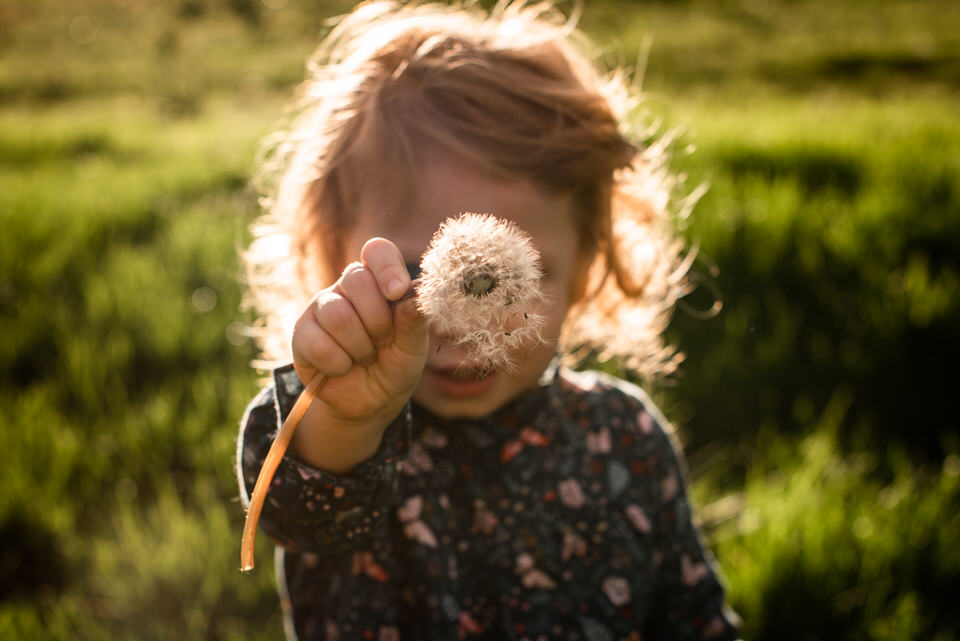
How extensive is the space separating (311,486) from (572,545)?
2.17 ft

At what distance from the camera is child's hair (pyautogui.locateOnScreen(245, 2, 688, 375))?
1239mm

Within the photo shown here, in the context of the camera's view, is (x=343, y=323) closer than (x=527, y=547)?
Yes

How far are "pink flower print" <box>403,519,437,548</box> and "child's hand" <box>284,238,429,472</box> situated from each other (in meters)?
0.51

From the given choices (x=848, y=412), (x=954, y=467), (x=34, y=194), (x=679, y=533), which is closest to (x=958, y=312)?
(x=848, y=412)

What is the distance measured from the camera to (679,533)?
1607mm

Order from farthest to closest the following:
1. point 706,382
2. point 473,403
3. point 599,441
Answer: point 706,382 → point 599,441 → point 473,403

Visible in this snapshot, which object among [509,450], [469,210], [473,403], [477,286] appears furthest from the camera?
[509,450]

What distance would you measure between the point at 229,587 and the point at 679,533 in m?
1.10

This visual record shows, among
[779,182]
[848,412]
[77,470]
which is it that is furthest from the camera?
[779,182]

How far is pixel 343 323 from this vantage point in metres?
0.75

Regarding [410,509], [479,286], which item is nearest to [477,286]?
[479,286]

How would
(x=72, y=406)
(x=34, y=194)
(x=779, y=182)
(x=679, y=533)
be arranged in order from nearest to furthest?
(x=679, y=533)
(x=72, y=406)
(x=779, y=182)
(x=34, y=194)

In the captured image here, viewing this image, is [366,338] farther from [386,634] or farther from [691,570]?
[691,570]

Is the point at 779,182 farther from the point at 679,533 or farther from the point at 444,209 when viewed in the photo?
the point at 444,209
